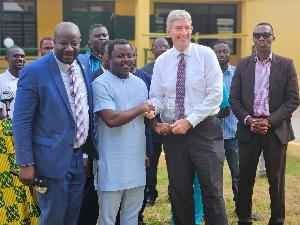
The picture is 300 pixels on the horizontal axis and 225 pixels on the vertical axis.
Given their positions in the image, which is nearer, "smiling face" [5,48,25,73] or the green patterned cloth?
the green patterned cloth

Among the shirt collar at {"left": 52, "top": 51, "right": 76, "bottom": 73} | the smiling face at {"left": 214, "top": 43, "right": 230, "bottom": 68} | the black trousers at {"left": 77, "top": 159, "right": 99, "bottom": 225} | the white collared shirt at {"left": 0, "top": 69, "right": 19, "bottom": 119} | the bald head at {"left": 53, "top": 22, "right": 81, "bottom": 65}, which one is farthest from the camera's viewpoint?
the smiling face at {"left": 214, "top": 43, "right": 230, "bottom": 68}

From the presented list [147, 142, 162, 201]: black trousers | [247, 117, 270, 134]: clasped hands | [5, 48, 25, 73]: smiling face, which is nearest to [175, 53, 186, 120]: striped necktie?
[247, 117, 270, 134]: clasped hands

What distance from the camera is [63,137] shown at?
10.7ft

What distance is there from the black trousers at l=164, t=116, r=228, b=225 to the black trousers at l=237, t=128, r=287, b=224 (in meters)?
0.84

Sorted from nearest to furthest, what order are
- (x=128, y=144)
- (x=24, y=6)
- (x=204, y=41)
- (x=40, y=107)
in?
(x=40, y=107) < (x=128, y=144) < (x=24, y=6) < (x=204, y=41)

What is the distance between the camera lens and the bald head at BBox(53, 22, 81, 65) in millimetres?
3271

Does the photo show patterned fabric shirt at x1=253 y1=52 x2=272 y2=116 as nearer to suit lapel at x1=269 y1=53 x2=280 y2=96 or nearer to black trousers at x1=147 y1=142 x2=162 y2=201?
suit lapel at x1=269 y1=53 x2=280 y2=96

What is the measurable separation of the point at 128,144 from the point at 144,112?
0.32 metres

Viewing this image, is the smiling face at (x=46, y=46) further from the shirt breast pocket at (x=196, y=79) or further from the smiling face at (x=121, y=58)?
the shirt breast pocket at (x=196, y=79)

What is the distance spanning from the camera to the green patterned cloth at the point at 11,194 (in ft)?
12.5

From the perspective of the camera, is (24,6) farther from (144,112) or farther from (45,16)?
(144,112)

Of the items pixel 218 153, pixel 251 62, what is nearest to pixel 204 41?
pixel 251 62

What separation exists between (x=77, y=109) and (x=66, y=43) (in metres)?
0.54

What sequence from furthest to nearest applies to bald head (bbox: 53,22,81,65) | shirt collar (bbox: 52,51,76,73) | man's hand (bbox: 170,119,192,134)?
man's hand (bbox: 170,119,192,134)
shirt collar (bbox: 52,51,76,73)
bald head (bbox: 53,22,81,65)
